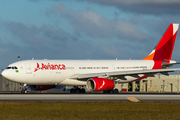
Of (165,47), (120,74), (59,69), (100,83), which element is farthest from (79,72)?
(165,47)

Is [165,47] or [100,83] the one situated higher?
[165,47]

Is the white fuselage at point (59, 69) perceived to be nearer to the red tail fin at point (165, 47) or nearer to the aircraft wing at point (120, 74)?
the aircraft wing at point (120, 74)

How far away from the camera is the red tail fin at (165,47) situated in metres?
50.4

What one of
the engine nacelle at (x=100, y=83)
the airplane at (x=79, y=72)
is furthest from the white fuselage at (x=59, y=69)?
the engine nacelle at (x=100, y=83)

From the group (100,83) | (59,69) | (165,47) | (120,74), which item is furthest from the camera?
(165,47)

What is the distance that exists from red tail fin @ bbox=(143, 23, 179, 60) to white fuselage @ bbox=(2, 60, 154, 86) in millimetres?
3057

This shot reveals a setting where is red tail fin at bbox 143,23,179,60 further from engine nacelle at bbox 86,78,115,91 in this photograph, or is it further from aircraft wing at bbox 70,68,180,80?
engine nacelle at bbox 86,78,115,91

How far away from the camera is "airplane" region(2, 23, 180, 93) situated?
40.5 meters

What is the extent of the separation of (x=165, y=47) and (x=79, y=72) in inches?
616

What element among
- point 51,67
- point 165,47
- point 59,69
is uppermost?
point 165,47

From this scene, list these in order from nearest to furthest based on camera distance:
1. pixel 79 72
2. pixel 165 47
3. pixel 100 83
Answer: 1. pixel 100 83
2. pixel 79 72
3. pixel 165 47

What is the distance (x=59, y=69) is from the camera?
1678 inches

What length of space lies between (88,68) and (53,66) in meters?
5.32

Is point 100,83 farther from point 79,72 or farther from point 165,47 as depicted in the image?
point 165,47
